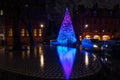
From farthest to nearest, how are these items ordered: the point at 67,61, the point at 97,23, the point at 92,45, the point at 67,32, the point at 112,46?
the point at 97,23, the point at 67,32, the point at 92,45, the point at 112,46, the point at 67,61

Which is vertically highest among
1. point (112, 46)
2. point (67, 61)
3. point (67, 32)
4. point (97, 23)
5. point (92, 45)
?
point (97, 23)

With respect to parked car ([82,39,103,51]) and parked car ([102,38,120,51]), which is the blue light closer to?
parked car ([102,38,120,51])

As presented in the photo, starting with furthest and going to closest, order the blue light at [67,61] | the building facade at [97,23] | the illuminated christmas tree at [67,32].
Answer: the building facade at [97,23], the illuminated christmas tree at [67,32], the blue light at [67,61]

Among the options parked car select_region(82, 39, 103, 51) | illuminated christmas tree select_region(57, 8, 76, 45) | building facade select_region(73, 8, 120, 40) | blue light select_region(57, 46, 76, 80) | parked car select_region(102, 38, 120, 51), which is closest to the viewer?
blue light select_region(57, 46, 76, 80)

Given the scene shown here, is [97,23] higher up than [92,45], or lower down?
higher up

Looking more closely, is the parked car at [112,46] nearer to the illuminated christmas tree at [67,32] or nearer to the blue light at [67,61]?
the blue light at [67,61]

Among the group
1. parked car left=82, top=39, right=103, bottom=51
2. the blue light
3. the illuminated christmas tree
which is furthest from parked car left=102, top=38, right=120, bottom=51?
the illuminated christmas tree

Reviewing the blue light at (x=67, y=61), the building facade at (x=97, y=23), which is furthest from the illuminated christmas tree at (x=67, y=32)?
the building facade at (x=97, y=23)

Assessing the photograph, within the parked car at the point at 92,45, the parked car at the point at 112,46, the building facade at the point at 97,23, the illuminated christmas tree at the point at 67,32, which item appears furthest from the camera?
the building facade at the point at 97,23

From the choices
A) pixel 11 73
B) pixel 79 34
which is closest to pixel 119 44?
pixel 11 73

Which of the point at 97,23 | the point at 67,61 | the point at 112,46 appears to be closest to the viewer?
the point at 67,61

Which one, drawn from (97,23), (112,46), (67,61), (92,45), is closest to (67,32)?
(92,45)

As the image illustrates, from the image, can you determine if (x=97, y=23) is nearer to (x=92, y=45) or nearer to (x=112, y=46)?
(x=92, y=45)

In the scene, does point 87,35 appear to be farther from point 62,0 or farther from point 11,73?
point 11,73
